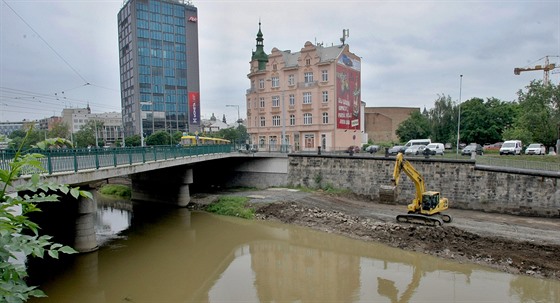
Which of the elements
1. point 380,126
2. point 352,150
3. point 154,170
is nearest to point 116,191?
point 154,170

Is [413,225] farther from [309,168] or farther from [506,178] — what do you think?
[309,168]

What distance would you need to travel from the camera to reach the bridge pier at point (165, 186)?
32906 mm

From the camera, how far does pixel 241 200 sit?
30781mm

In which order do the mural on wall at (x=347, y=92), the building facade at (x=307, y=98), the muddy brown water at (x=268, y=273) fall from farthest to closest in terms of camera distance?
the mural on wall at (x=347, y=92), the building facade at (x=307, y=98), the muddy brown water at (x=268, y=273)

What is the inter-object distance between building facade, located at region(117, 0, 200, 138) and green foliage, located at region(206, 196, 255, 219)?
6611cm

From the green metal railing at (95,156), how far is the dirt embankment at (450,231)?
28.1 ft

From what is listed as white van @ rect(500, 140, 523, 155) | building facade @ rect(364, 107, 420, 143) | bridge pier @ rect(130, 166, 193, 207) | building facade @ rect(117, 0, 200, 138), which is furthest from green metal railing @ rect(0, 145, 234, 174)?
building facade @ rect(117, 0, 200, 138)

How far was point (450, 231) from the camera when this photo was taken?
67.1 ft

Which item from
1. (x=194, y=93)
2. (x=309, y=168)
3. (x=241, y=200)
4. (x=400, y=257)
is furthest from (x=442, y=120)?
(x=194, y=93)

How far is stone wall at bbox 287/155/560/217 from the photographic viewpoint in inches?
976

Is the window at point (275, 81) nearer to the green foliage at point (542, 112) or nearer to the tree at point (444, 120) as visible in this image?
the tree at point (444, 120)

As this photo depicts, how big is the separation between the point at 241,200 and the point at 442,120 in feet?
132

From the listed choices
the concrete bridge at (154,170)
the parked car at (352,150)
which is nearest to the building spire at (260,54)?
the parked car at (352,150)

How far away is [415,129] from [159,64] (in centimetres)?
7188
